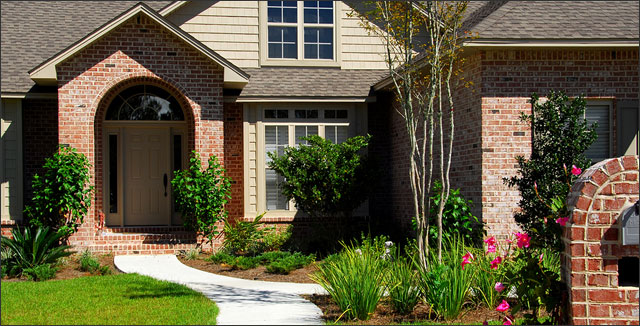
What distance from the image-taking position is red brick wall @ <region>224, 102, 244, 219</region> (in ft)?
48.1

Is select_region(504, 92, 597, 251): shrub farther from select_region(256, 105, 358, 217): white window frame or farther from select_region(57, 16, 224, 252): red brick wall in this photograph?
select_region(57, 16, 224, 252): red brick wall

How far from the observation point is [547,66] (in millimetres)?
11438

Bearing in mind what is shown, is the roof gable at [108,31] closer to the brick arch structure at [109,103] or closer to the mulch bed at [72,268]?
the brick arch structure at [109,103]

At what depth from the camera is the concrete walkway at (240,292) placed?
23.5 feet

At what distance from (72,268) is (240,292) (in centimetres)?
396

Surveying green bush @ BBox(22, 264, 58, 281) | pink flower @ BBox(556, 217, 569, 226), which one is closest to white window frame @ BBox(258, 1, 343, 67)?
green bush @ BBox(22, 264, 58, 281)

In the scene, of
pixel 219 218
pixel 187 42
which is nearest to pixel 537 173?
pixel 219 218

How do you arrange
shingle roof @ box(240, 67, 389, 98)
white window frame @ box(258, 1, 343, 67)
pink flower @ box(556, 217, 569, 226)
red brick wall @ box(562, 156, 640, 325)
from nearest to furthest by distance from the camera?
red brick wall @ box(562, 156, 640, 325) < pink flower @ box(556, 217, 569, 226) < shingle roof @ box(240, 67, 389, 98) < white window frame @ box(258, 1, 343, 67)

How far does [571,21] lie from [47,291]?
30.8 feet

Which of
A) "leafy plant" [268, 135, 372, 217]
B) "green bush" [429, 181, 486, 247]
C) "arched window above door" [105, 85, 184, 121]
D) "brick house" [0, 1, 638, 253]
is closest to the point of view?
"green bush" [429, 181, 486, 247]

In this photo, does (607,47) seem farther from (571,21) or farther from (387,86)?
(387,86)

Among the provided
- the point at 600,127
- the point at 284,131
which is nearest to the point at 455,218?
the point at 600,127

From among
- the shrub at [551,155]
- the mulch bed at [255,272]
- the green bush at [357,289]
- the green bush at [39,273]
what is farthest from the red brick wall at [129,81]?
the green bush at [357,289]

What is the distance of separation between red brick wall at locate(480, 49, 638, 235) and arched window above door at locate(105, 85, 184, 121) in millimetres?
6673
